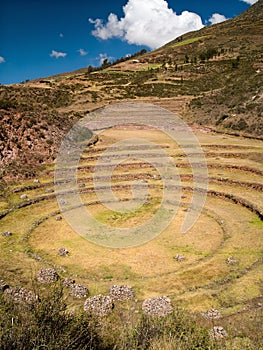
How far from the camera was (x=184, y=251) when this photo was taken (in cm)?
1602

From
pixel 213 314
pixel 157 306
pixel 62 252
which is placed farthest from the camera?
pixel 62 252

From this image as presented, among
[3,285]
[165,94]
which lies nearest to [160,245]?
[3,285]

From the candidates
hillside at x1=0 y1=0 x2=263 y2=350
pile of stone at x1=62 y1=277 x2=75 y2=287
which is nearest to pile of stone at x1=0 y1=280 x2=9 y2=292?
hillside at x1=0 y1=0 x2=263 y2=350

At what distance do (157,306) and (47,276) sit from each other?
187 inches

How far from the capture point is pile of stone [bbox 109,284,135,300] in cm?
1221

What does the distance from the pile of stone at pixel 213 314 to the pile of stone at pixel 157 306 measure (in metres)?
1.16

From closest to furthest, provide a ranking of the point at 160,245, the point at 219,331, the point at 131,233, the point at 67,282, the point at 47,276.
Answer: the point at 219,331
the point at 67,282
the point at 47,276
the point at 160,245
the point at 131,233

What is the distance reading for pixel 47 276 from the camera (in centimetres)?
1328

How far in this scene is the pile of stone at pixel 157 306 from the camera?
10875 millimetres

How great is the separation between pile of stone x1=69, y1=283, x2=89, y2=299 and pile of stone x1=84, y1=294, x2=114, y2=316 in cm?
90

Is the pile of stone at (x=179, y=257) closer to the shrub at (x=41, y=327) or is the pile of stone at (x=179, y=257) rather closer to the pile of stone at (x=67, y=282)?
the pile of stone at (x=67, y=282)

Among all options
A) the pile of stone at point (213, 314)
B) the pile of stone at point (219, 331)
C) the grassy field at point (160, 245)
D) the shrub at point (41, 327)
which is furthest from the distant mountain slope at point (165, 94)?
the pile of stone at point (219, 331)

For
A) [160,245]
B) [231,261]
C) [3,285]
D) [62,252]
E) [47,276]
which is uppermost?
[3,285]

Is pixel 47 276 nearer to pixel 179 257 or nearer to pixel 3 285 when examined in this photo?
pixel 3 285
